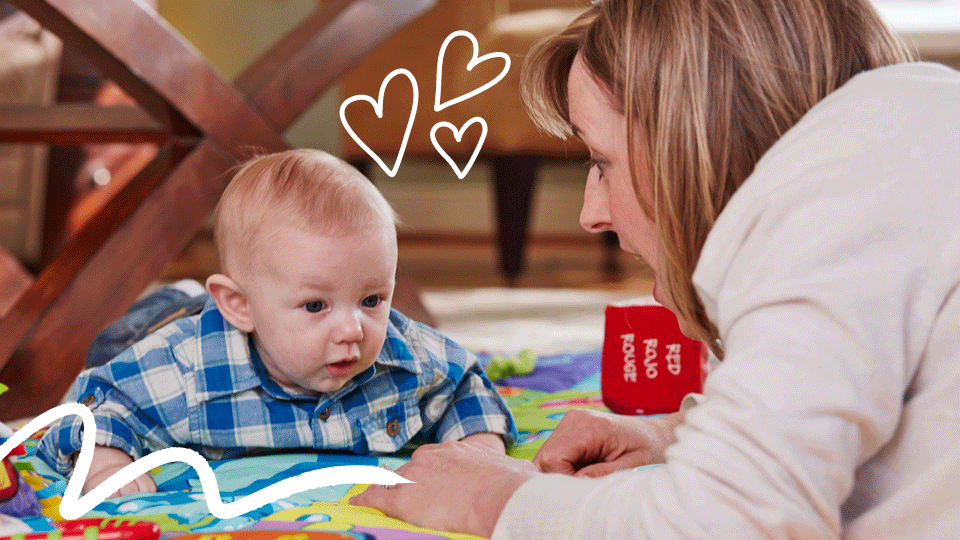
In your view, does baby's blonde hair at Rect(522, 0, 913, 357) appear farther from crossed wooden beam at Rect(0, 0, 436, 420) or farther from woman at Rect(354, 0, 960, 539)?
crossed wooden beam at Rect(0, 0, 436, 420)

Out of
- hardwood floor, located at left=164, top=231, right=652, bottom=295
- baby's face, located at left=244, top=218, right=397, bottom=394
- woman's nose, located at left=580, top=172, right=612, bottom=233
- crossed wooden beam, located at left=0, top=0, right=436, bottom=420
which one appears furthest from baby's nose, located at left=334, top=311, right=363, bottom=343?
hardwood floor, located at left=164, top=231, right=652, bottom=295

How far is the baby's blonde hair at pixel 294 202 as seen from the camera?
87 cm

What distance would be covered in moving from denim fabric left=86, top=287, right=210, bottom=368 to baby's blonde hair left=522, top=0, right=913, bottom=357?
2.36 feet

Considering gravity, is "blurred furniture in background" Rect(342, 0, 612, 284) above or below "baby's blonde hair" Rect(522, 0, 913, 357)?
below

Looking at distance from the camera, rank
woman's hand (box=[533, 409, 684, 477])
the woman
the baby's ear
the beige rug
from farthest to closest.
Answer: the beige rug < the baby's ear < woman's hand (box=[533, 409, 684, 477]) < the woman

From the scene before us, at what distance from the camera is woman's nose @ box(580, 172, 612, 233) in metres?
0.69

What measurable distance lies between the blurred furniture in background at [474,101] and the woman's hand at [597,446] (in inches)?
82.6

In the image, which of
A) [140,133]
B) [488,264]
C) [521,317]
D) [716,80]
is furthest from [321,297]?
[488,264]

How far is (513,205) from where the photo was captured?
10.1 feet

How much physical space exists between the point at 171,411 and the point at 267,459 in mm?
99

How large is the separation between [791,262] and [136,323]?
0.96 meters

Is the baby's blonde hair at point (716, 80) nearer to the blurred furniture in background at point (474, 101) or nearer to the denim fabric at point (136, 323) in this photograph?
the denim fabric at point (136, 323)

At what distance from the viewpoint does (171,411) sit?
90cm

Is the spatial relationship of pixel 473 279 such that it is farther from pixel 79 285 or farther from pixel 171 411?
pixel 171 411
